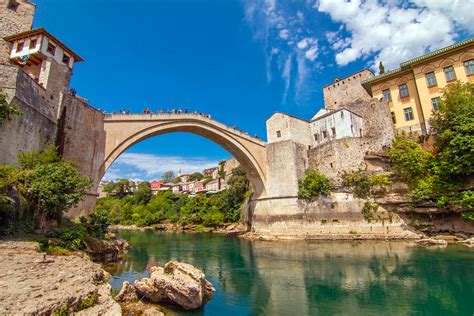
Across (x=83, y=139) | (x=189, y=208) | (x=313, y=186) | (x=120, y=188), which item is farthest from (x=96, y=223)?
(x=120, y=188)

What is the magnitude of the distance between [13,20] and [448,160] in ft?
85.8

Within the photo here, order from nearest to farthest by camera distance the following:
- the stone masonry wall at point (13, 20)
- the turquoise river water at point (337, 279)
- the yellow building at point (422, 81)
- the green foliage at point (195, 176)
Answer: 1. the turquoise river water at point (337, 279)
2. the stone masonry wall at point (13, 20)
3. the yellow building at point (422, 81)
4. the green foliage at point (195, 176)

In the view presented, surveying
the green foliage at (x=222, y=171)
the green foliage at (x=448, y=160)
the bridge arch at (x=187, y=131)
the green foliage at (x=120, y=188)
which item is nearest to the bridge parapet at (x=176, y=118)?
the bridge arch at (x=187, y=131)

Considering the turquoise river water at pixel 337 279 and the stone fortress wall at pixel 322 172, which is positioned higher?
the stone fortress wall at pixel 322 172

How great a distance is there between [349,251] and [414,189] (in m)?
6.10

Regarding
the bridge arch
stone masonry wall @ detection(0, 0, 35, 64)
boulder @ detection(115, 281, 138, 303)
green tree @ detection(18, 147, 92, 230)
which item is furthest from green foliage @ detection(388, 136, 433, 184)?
stone masonry wall @ detection(0, 0, 35, 64)

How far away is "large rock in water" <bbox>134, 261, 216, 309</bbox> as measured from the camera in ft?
20.8

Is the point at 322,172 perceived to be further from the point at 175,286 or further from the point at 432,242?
the point at 175,286

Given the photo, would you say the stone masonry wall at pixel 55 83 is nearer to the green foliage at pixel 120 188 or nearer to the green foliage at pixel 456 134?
the green foliage at pixel 456 134

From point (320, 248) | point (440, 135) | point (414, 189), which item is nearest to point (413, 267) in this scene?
point (320, 248)

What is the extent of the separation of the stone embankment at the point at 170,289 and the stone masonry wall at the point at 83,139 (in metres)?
7.36

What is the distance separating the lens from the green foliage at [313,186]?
19884 mm

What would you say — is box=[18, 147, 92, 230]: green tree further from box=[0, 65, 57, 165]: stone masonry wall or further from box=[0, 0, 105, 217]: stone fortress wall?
box=[0, 0, 105, 217]: stone fortress wall

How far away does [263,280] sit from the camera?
31.2ft
